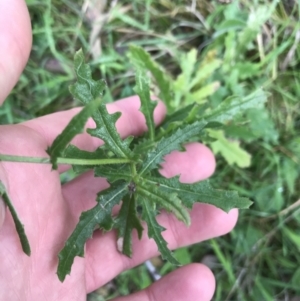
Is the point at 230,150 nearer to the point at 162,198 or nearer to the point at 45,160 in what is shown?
the point at 162,198

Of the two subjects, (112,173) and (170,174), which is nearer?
(112,173)

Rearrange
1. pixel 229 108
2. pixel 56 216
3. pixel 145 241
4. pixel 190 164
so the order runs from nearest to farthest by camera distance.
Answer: pixel 56 216 < pixel 229 108 < pixel 145 241 < pixel 190 164

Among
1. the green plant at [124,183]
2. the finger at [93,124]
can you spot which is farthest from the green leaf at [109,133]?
the finger at [93,124]

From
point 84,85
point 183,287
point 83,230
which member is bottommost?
point 183,287

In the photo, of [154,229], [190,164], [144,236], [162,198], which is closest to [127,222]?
[154,229]

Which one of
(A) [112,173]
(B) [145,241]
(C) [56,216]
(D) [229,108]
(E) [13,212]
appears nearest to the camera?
(E) [13,212]

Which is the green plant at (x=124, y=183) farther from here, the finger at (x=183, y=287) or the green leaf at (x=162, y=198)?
the finger at (x=183, y=287)
